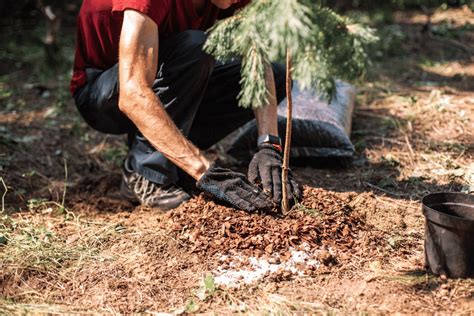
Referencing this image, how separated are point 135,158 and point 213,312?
1.20 metres

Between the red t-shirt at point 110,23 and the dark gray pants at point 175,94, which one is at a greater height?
the red t-shirt at point 110,23

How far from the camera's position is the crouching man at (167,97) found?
7.63ft

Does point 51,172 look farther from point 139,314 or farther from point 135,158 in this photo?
point 139,314

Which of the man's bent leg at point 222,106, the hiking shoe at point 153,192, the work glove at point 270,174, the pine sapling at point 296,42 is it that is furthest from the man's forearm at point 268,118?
the pine sapling at point 296,42

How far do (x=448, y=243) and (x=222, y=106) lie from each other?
5.09 ft

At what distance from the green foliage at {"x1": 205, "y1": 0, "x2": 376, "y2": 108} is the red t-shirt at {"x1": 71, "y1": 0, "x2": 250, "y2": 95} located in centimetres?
58

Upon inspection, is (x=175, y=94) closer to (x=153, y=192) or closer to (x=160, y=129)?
(x=160, y=129)

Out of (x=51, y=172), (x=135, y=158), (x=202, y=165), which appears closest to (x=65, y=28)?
(x=51, y=172)

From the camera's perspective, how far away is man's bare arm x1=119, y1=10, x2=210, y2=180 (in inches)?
89.1

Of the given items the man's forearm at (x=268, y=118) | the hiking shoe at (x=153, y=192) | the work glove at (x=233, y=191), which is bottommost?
the hiking shoe at (x=153, y=192)

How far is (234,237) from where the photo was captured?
2.27m

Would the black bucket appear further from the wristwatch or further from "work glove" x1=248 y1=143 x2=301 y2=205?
the wristwatch

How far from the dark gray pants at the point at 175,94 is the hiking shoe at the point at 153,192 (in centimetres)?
5

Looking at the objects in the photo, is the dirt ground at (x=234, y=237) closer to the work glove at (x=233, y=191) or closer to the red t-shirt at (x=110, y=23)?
the work glove at (x=233, y=191)
